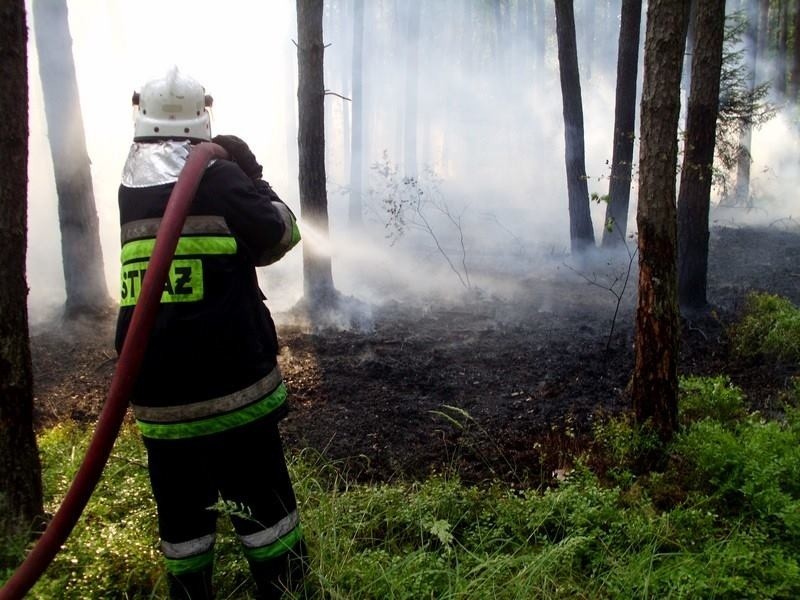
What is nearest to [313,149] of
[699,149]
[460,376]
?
[460,376]

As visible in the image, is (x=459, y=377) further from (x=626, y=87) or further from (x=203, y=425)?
(x=626, y=87)

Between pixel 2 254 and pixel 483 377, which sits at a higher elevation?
pixel 2 254

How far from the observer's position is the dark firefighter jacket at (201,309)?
2.15 meters

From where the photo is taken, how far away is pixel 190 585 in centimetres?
240

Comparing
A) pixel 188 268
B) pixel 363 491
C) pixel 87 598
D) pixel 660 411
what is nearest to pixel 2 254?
pixel 188 268

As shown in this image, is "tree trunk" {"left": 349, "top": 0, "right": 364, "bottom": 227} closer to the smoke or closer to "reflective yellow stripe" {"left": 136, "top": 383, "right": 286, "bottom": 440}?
the smoke

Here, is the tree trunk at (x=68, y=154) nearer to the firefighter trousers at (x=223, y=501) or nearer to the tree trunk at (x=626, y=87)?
the firefighter trousers at (x=223, y=501)

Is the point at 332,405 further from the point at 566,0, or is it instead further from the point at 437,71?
the point at 437,71

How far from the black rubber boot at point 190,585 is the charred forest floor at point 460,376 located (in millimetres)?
1617

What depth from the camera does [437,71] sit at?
151 feet

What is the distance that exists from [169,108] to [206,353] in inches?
38.2

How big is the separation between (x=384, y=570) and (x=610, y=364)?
3986 mm

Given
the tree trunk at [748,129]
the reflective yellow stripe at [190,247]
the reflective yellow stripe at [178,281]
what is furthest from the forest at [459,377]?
the tree trunk at [748,129]

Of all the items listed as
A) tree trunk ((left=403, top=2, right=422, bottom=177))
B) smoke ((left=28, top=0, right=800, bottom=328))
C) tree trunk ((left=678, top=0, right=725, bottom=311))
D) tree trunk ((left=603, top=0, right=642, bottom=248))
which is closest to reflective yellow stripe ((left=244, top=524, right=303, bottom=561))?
smoke ((left=28, top=0, right=800, bottom=328))
